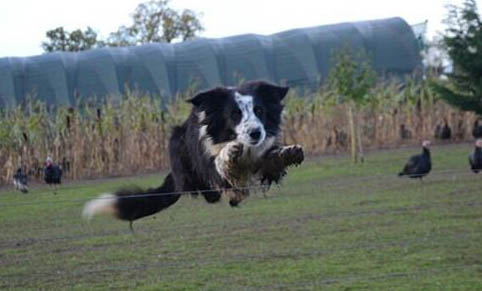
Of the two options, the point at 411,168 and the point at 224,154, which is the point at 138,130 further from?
the point at 224,154

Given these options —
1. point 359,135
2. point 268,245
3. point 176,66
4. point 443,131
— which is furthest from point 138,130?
point 443,131

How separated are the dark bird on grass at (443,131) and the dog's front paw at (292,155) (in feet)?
72.4

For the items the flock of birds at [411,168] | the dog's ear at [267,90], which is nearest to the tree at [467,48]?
the flock of birds at [411,168]

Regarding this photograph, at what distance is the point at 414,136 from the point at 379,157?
353 centimetres

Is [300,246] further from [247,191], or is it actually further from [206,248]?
[247,191]

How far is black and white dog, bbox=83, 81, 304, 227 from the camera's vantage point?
5898 millimetres

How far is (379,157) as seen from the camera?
24.0m

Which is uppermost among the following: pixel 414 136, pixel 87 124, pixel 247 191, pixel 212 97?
pixel 212 97

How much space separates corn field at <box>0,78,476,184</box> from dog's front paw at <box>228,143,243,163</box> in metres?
13.3

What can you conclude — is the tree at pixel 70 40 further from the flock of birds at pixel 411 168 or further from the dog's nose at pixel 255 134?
the dog's nose at pixel 255 134

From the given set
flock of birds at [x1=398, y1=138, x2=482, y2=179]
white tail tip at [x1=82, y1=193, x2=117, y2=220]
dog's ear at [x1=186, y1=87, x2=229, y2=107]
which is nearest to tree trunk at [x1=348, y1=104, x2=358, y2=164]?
flock of birds at [x1=398, y1=138, x2=482, y2=179]

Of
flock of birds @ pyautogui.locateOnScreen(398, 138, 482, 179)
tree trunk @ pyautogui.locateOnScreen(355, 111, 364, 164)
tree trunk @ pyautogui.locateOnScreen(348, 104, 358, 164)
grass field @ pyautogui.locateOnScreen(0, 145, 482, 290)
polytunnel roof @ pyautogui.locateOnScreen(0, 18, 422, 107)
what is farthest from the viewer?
polytunnel roof @ pyautogui.locateOnScreen(0, 18, 422, 107)

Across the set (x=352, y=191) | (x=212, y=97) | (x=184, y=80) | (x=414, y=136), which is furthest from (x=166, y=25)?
(x=212, y=97)

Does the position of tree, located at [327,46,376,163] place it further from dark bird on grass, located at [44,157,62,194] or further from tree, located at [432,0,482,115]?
dark bird on grass, located at [44,157,62,194]
